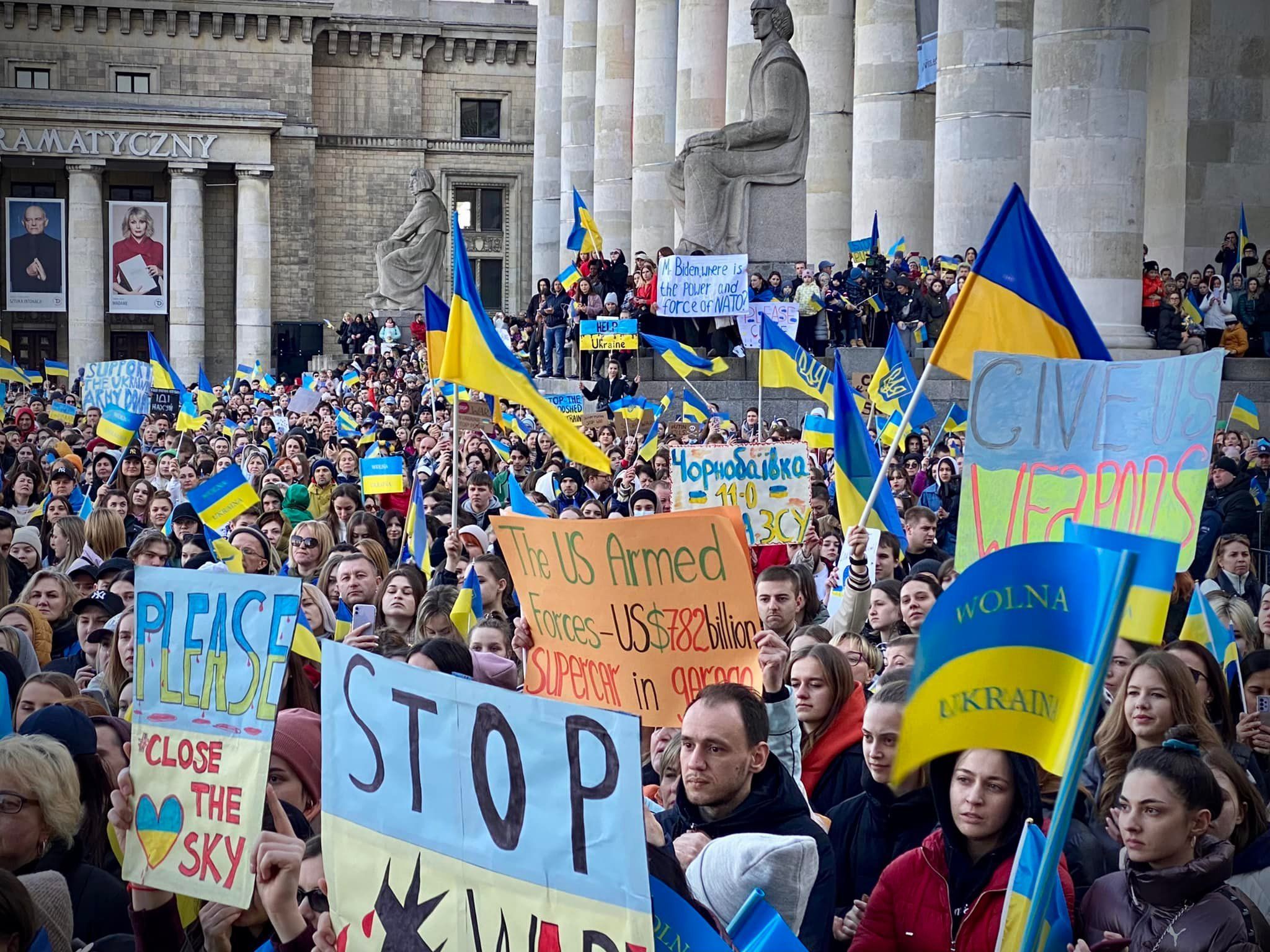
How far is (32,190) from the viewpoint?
58750 millimetres

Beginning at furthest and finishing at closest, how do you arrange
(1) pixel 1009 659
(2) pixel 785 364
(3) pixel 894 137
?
(3) pixel 894 137, (2) pixel 785 364, (1) pixel 1009 659

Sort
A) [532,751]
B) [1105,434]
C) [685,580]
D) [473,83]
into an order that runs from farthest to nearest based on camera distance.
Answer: [473,83] → [1105,434] → [685,580] → [532,751]

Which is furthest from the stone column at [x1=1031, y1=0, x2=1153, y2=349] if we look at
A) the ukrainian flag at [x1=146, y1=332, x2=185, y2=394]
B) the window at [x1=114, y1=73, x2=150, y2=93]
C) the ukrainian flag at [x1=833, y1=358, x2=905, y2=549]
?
the window at [x1=114, y1=73, x2=150, y2=93]

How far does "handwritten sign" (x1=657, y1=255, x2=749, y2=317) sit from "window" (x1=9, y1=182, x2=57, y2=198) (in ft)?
142

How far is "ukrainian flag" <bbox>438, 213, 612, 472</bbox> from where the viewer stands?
9.82 m

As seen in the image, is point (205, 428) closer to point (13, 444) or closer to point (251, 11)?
point (13, 444)

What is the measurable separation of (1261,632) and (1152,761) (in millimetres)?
3569

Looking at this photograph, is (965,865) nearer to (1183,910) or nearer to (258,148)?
(1183,910)

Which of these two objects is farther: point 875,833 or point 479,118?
point 479,118

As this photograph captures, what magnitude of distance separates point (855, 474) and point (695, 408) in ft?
31.2

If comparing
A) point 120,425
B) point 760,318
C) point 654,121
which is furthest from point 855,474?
point 654,121

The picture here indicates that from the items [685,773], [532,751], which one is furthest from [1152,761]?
[532,751]

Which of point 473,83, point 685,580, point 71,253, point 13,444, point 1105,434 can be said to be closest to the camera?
point 685,580

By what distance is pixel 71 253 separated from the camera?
5709 cm
